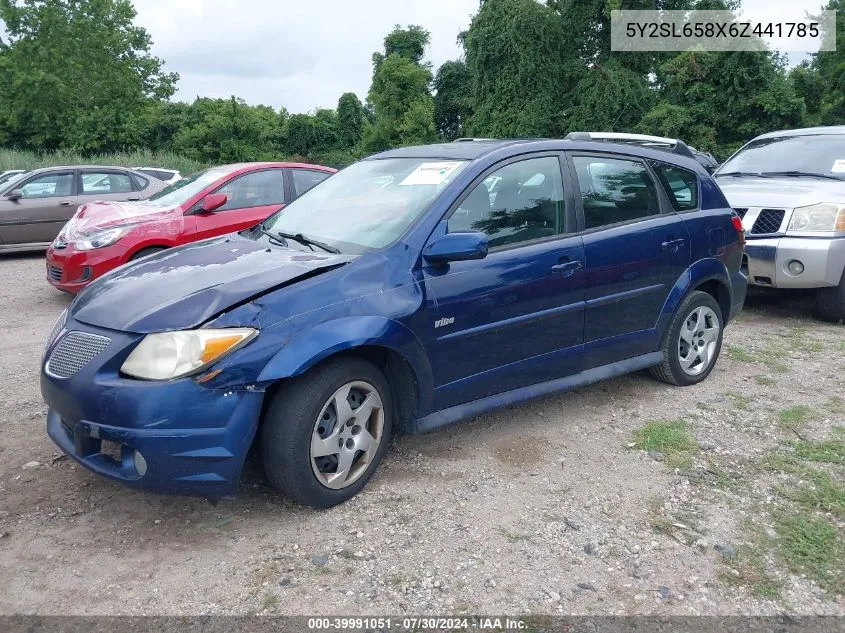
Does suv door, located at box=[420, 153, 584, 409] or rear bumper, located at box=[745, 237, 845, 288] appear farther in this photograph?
rear bumper, located at box=[745, 237, 845, 288]

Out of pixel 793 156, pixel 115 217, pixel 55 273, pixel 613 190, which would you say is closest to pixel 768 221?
pixel 793 156

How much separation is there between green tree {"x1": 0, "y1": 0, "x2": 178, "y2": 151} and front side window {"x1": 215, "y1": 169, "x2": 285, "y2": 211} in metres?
35.2

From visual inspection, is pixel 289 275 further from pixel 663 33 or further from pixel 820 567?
pixel 663 33

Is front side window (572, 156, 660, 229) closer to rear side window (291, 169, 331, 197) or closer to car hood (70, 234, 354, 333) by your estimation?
car hood (70, 234, 354, 333)

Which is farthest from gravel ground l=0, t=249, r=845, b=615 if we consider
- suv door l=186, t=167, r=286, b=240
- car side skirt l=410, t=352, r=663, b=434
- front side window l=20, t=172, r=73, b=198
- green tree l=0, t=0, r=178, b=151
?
green tree l=0, t=0, r=178, b=151

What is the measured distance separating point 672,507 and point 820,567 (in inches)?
26.0

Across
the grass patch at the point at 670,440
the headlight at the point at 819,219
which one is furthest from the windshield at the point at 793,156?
the grass patch at the point at 670,440

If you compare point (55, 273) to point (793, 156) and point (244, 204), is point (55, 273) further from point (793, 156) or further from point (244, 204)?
point (793, 156)

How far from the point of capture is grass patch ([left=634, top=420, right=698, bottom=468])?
389 centimetres

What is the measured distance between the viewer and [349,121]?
157 feet

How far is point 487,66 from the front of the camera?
32.0 metres

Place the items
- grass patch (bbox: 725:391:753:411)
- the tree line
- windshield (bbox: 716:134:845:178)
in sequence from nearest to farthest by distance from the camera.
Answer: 1. grass patch (bbox: 725:391:753:411)
2. windshield (bbox: 716:134:845:178)
3. the tree line

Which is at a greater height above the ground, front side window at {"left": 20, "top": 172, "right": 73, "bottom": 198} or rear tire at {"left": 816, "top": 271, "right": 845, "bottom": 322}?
front side window at {"left": 20, "top": 172, "right": 73, "bottom": 198}

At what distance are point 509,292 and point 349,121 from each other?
46.3 m
